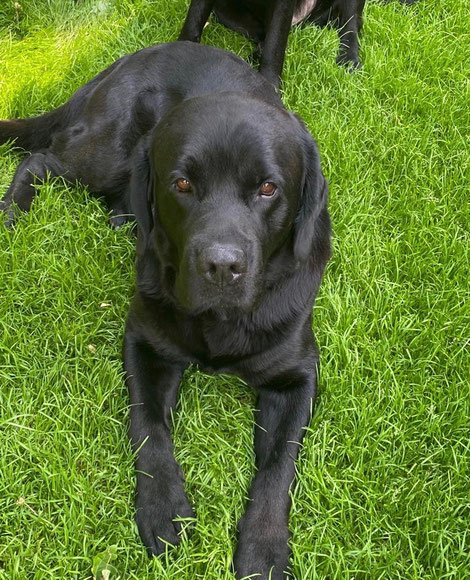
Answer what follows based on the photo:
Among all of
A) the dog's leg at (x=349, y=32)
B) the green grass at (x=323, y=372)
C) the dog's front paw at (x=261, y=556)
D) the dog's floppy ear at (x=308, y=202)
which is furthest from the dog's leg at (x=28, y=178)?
the dog's leg at (x=349, y=32)

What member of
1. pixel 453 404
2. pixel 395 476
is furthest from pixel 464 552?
pixel 453 404

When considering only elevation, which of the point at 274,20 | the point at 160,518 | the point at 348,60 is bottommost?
the point at 160,518

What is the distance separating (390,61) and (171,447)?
106 inches

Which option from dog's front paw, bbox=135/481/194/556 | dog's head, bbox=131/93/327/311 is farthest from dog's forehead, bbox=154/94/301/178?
dog's front paw, bbox=135/481/194/556

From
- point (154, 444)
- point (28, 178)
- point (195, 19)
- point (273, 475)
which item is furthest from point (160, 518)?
point (195, 19)

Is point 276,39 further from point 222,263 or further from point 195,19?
point 222,263

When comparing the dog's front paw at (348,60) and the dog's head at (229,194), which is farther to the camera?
the dog's front paw at (348,60)

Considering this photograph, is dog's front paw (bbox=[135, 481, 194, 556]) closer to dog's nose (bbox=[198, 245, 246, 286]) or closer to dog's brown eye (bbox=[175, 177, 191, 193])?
dog's nose (bbox=[198, 245, 246, 286])

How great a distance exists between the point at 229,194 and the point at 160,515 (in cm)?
95

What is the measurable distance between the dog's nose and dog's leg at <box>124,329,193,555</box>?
53 cm

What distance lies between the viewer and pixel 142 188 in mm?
2404

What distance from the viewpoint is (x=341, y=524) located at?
7.06ft

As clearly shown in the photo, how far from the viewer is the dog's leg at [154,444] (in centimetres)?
212

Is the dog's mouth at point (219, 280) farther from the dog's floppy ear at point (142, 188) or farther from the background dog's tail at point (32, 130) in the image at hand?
the background dog's tail at point (32, 130)
